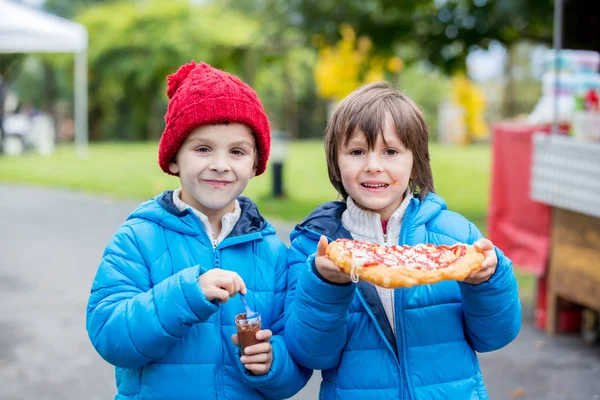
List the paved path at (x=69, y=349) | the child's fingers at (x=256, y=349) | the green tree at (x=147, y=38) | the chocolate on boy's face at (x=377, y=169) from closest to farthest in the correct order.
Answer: the child's fingers at (x=256, y=349)
the chocolate on boy's face at (x=377, y=169)
the paved path at (x=69, y=349)
the green tree at (x=147, y=38)

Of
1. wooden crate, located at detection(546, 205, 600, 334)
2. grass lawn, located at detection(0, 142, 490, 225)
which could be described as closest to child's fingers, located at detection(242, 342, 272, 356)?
wooden crate, located at detection(546, 205, 600, 334)

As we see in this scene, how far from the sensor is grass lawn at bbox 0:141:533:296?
11473mm

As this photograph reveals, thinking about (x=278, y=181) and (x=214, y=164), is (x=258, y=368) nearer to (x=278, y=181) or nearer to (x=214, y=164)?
(x=214, y=164)

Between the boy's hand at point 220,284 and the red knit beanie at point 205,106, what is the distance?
479 millimetres

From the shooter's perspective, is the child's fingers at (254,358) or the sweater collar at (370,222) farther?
the sweater collar at (370,222)

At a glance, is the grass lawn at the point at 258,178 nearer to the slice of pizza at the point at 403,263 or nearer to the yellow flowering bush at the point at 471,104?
the slice of pizza at the point at 403,263

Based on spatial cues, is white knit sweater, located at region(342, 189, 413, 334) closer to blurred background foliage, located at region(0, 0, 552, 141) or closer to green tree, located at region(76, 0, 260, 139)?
blurred background foliage, located at region(0, 0, 552, 141)

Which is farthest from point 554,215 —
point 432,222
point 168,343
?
point 168,343

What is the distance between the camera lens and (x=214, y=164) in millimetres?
2400

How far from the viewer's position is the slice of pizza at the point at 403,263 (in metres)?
2.14

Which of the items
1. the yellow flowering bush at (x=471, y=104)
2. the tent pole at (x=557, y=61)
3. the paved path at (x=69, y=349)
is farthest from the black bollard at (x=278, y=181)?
the yellow flowering bush at (x=471, y=104)

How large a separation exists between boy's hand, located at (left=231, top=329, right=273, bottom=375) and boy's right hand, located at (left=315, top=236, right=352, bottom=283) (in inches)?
10.3

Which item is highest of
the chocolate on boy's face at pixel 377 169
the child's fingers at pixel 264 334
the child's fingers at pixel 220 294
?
the chocolate on boy's face at pixel 377 169

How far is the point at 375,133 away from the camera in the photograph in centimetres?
239
